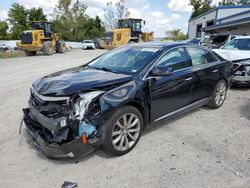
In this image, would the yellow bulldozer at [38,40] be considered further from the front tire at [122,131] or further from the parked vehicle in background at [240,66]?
the front tire at [122,131]

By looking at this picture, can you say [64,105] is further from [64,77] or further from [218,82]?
[218,82]

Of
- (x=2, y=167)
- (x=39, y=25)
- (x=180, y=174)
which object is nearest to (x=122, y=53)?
(x=180, y=174)

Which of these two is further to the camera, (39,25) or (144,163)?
(39,25)

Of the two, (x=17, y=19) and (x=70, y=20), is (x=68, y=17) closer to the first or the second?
(x=70, y=20)

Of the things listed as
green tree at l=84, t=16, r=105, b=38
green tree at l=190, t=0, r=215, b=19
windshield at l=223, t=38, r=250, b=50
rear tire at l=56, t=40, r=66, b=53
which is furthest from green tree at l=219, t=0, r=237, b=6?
windshield at l=223, t=38, r=250, b=50

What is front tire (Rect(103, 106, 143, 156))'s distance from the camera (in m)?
3.30

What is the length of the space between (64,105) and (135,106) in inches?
43.2

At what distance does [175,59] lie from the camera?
14.5 feet

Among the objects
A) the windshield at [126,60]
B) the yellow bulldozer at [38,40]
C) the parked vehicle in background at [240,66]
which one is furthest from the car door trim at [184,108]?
the yellow bulldozer at [38,40]

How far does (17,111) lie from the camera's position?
18.0 ft

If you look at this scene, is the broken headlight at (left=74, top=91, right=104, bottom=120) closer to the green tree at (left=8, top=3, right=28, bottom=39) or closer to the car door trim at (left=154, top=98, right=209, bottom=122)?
the car door trim at (left=154, top=98, right=209, bottom=122)

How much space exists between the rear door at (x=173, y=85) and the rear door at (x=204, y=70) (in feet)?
0.66

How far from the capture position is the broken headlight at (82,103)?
309 cm

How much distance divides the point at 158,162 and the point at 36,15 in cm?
5662
